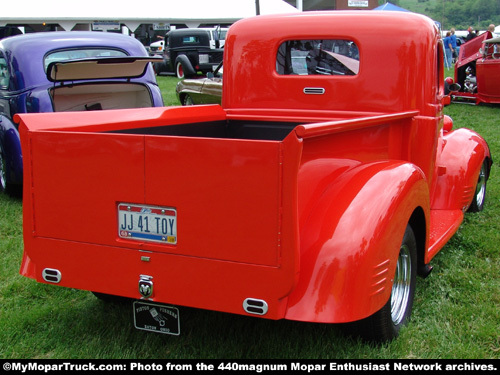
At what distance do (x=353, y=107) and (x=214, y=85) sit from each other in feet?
23.1

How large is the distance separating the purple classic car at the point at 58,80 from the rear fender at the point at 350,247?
330cm

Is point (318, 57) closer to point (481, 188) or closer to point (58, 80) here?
point (481, 188)

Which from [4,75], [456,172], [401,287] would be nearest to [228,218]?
[401,287]

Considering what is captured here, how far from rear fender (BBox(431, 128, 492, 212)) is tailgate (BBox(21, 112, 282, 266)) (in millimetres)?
2539

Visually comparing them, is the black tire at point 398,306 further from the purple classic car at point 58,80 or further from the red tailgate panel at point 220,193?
the purple classic car at point 58,80

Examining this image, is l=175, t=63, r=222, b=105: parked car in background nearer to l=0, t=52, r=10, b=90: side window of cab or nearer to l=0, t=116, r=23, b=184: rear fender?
l=0, t=52, r=10, b=90: side window of cab

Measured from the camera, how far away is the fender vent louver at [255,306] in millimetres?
2395

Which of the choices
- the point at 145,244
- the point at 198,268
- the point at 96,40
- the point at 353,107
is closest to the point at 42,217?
the point at 145,244

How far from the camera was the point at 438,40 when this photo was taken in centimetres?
415

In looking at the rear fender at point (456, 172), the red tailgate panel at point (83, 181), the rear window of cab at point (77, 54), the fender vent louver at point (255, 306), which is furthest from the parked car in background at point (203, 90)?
the fender vent louver at point (255, 306)

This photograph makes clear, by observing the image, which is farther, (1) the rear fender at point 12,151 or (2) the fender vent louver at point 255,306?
(1) the rear fender at point 12,151

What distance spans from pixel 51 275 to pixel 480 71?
11.8 meters

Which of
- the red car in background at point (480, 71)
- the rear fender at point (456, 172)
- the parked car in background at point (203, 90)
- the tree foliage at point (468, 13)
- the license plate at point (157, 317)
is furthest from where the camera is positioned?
the tree foliage at point (468, 13)
